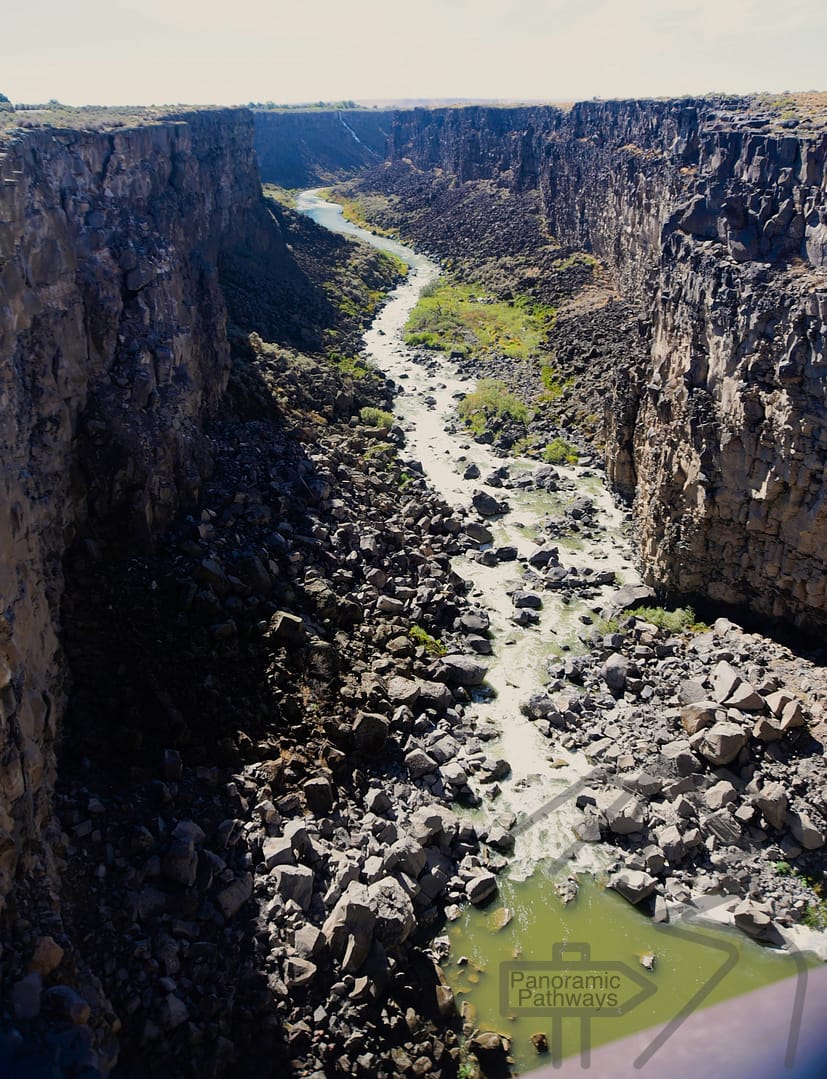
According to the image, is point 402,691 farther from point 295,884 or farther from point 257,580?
point 295,884

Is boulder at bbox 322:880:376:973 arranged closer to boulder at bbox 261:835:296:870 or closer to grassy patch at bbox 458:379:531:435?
boulder at bbox 261:835:296:870

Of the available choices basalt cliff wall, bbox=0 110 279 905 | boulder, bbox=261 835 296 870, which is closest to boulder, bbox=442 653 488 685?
boulder, bbox=261 835 296 870

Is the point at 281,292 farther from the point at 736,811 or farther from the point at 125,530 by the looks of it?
the point at 736,811

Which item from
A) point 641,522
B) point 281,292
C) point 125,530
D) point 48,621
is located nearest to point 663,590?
point 641,522

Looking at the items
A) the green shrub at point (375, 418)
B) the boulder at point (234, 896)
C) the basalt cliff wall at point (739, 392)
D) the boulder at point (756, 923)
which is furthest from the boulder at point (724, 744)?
the green shrub at point (375, 418)

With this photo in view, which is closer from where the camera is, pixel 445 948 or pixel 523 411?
pixel 445 948

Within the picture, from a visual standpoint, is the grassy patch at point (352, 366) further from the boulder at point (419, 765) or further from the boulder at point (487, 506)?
the boulder at point (419, 765)
